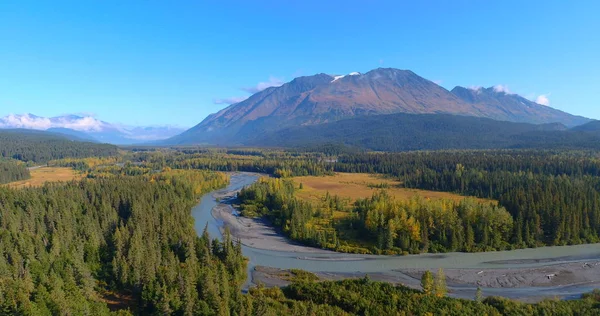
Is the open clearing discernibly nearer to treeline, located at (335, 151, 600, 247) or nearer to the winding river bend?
treeline, located at (335, 151, 600, 247)

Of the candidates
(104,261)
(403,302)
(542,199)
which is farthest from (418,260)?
(104,261)

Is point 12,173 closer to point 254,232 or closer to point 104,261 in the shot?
point 254,232

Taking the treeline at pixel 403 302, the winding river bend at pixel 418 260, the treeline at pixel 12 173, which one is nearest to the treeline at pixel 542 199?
the winding river bend at pixel 418 260

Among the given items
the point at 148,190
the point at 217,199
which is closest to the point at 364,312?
the point at 148,190

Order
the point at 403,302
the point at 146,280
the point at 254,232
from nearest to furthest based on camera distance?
the point at 403,302
the point at 146,280
the point at 254,232

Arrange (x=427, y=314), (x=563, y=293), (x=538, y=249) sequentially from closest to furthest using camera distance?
(x=427, y=314) < (x=563, y=293) < (x=538, y=249)

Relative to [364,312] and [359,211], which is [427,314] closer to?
[364,312]

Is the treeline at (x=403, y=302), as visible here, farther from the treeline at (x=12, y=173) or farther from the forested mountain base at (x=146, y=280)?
the treeline at (x=12, y=173)
